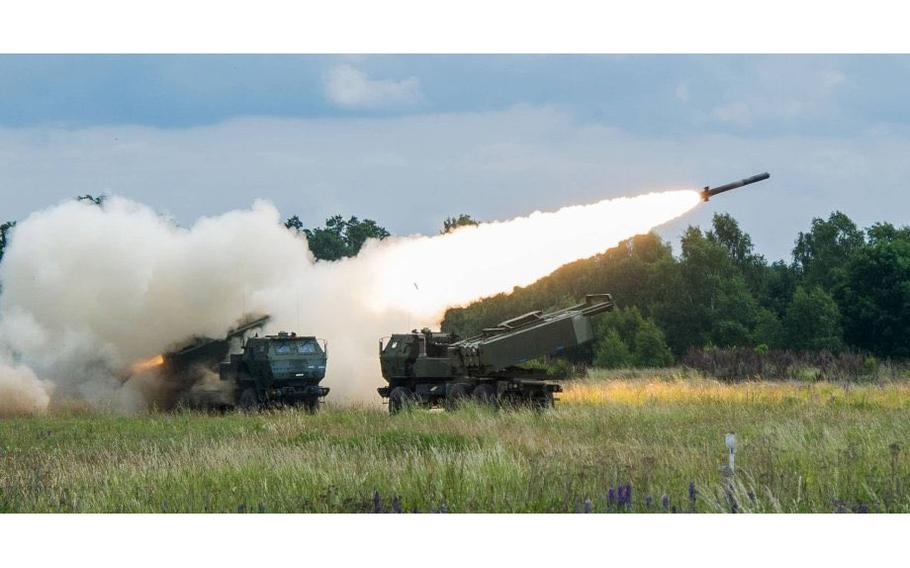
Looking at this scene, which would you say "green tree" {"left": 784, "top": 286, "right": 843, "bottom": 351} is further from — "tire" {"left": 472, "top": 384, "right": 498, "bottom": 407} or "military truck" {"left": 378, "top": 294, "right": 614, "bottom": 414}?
"tire" {"left": 472, "top": 384, "right": 498, "bottom": 407}

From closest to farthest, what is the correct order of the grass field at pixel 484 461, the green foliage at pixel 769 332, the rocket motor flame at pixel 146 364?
A: 1. the grass field at pixel 484 461
2. the rocket motor flame at pixel 146 364
3. the green foliage at pixel 769 332

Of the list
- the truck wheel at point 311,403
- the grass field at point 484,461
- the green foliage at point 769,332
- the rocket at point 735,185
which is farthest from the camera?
the green foliage at point 769,332

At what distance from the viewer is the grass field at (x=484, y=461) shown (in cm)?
1189

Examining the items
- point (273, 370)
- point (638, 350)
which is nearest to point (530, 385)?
point (273, 370)

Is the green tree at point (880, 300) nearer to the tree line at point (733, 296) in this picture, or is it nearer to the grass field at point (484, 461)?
the tree line at point (733, 296)

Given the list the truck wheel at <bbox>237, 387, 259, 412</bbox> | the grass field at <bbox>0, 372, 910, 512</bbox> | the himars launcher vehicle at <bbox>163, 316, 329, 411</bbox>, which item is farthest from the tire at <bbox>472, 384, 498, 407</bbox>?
the truck wheel at <bbox>237, 387, 259, 412</bbox>

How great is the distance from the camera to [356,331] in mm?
33688

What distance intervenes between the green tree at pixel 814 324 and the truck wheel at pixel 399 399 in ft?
96.1

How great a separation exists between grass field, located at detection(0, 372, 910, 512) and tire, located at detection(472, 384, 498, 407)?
1184 millimetres

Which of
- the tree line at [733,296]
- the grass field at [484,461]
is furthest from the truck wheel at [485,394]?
the tree line at [733,296]

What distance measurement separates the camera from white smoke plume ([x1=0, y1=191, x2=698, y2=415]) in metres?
30.9

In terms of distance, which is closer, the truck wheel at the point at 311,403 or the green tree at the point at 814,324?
the truck wheel at the point at 311,403

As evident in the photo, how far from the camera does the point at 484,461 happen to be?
13.9 metres

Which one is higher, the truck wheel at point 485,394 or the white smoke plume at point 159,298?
the white smoke plume at point 159,298
